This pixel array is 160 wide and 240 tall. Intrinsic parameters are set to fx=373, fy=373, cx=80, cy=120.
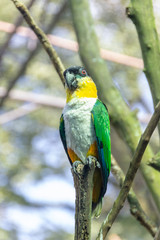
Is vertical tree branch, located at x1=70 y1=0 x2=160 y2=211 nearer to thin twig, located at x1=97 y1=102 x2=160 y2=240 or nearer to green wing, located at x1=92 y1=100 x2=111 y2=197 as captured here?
green wing, located at x1=92 y1=100 x2=111 y2=197

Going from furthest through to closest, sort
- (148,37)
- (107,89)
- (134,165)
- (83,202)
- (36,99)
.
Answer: (36,99), (107,89), (148,37), (83,202), (134,165)

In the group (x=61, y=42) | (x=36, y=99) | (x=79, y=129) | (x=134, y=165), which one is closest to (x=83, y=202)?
(x=134, y=165)

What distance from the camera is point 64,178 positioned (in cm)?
955

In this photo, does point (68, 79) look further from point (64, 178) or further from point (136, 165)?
point (64, 178)

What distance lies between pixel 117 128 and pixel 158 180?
1.99 ft

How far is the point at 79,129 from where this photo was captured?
2.93 meters

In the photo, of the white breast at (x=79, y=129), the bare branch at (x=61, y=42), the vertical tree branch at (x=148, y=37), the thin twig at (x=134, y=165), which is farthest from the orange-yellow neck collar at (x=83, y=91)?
the bare branch at (x=61, y=42)

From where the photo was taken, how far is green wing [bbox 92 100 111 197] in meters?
2.85

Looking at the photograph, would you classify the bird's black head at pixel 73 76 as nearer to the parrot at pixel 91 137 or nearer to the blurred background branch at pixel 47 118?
the parrot at pixel 91 137

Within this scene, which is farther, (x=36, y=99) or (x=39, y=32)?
(x=36, y=99)

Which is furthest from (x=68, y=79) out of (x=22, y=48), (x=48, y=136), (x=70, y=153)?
(x=48, y=136)

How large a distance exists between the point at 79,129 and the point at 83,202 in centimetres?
78

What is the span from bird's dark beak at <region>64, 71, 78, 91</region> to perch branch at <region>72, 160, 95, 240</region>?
0.90 m

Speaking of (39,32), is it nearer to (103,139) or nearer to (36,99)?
(103,139)
